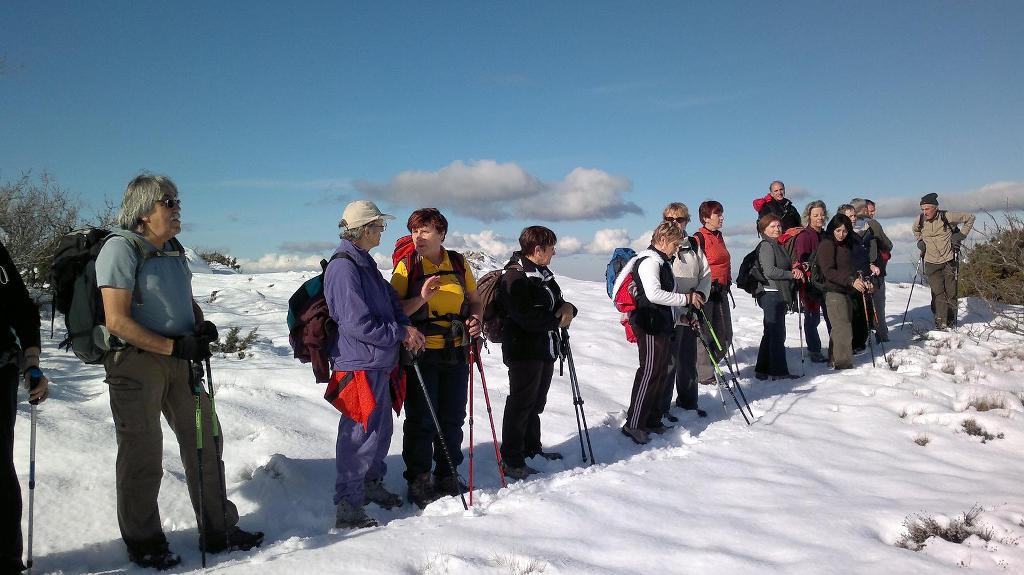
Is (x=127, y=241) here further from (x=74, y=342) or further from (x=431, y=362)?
(x=431, y=362)

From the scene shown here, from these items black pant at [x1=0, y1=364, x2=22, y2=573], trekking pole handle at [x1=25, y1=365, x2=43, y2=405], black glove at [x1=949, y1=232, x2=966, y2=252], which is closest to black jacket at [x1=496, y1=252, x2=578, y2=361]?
trekking pole handle at [x1=25, y1=365, x2=43, y2=405]

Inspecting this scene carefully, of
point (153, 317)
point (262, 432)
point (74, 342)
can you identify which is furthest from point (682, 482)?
point (74, 342)

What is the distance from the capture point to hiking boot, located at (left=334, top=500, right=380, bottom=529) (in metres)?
3.99

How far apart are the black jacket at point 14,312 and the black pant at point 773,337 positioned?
7468 mm

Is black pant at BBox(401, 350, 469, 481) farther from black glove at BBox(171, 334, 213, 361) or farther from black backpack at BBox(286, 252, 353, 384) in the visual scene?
black glove at BBox(171, 334, 213, 361)

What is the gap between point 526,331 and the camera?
5.12m

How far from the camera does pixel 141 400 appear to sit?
134 inches

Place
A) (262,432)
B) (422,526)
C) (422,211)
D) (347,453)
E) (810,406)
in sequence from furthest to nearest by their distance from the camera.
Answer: (810,406), (262,432), (422,211), (347,453), (422,526)

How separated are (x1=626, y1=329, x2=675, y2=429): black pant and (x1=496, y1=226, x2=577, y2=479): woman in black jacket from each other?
1.07m

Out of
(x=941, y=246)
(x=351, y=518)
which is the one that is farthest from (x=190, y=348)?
(x=941, y=246)

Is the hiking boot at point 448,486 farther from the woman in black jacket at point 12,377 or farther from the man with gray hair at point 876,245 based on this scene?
the man with gray hair at point 876,245

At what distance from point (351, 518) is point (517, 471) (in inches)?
60.7

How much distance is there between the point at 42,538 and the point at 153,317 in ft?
4.67

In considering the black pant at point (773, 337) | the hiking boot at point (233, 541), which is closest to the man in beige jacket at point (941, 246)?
A: the black pant at point (773, 337)
